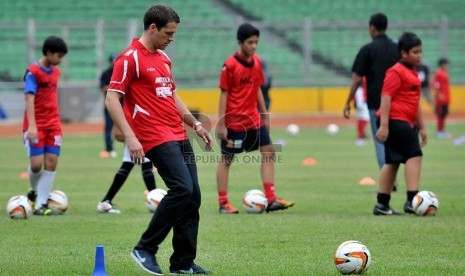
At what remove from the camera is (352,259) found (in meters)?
8.11

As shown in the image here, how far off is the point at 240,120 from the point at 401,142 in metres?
2.05

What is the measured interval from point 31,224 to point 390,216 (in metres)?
4.19

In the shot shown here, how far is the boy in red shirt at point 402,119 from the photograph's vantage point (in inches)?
465

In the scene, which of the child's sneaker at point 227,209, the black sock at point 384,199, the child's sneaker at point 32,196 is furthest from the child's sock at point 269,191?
the child's sneaker at point 32,196

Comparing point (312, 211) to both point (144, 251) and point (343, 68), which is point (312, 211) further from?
point (343, 68)

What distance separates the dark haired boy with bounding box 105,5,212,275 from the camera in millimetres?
8008

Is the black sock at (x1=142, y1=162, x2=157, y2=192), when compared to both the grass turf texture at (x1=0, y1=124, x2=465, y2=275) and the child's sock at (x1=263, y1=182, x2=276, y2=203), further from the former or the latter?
the child's sock at (x1=263, y1=182, x2=276, y2=203)

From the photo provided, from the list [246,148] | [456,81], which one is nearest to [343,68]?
[456,81]

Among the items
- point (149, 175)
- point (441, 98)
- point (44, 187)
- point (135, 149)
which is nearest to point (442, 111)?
point (441, 98)

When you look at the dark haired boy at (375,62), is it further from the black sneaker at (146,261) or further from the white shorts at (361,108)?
the white shorts at (361,108)

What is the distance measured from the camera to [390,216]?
39.6 ft

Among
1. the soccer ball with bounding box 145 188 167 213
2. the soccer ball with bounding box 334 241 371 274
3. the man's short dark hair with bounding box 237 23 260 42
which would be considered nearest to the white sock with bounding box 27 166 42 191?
the soccer ball with bounding box 145 188 167 213

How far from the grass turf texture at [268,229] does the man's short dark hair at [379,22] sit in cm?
238

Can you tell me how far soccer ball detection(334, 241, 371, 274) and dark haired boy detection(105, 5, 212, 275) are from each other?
44.1 inches
